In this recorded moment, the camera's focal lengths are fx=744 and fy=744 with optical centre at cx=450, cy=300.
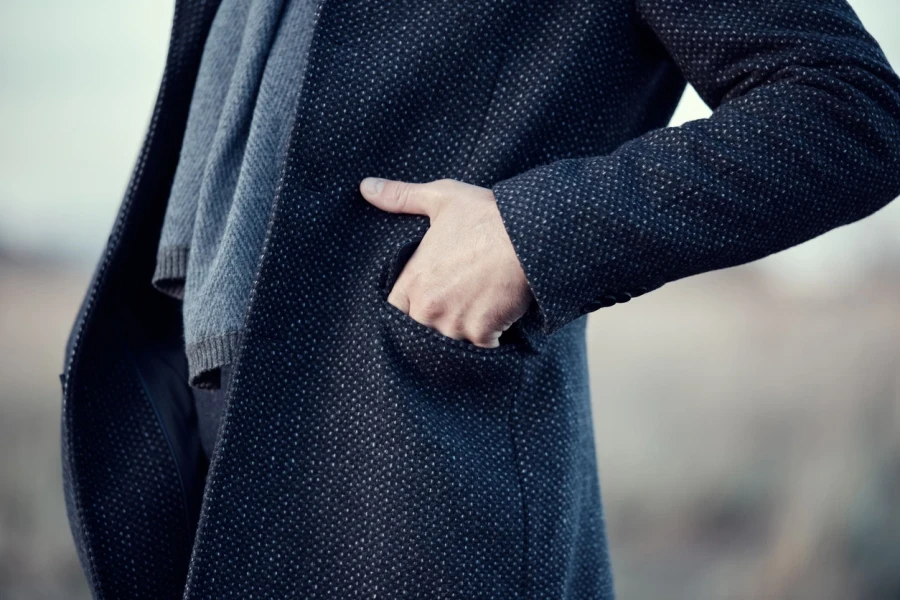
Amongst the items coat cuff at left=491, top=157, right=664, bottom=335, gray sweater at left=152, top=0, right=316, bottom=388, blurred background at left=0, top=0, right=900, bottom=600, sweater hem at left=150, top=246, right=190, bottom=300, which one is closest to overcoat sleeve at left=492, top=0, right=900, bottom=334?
coat cuff at left=491, top=157, right=664, bottom=335

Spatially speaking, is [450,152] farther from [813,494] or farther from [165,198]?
[813,494]

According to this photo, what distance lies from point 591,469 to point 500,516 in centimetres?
21

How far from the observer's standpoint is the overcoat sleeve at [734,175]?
59 cm

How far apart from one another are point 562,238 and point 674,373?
2.11 m

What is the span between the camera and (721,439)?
2.55 meters

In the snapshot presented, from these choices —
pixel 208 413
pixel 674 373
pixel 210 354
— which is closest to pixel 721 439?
pixel 674 373

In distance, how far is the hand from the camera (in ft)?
1.99

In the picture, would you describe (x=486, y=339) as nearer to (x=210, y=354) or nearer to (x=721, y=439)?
(x=210, y=354)

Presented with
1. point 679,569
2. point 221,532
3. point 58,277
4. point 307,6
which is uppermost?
point 307,6

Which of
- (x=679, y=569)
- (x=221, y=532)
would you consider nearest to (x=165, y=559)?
(x=221, y=532)

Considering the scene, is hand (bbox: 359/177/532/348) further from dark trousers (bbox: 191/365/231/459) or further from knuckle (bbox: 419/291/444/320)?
dark trousers (bbox: 191/365/231/459)

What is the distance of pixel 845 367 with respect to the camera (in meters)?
2.48

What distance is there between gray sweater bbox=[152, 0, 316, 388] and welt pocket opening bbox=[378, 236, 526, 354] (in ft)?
0.46

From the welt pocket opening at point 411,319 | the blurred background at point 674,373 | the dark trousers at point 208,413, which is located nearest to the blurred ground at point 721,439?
the blurred background at point 674,373
